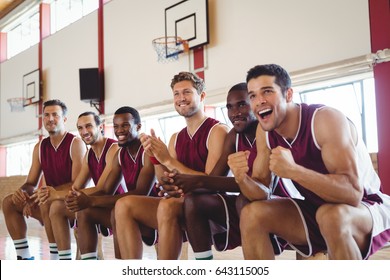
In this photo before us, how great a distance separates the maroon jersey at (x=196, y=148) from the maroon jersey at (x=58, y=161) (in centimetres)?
108

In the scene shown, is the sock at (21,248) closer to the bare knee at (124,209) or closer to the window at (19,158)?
the bare knee at (124,209)

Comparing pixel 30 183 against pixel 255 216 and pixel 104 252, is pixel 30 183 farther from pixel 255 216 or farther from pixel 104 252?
pixel 255 216

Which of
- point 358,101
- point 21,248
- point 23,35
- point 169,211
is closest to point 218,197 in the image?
point 169,211

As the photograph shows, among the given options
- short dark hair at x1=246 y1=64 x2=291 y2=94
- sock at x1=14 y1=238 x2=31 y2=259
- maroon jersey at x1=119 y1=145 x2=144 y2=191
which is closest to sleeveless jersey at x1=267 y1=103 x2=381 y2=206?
short dark hair at x1=246 y1=64 x2=291 y2=94

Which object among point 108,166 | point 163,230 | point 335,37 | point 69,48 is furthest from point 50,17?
point 163,230

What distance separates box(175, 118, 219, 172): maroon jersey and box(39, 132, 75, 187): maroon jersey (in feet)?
3.55

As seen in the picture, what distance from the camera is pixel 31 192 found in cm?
323

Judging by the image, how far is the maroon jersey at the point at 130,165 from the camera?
2.65 metres

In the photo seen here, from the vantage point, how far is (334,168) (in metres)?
1.56

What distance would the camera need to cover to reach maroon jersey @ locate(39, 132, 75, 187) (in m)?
3.23

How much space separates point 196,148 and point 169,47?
13.0ft

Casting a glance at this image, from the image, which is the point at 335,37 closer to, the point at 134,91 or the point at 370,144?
the point at 370,144

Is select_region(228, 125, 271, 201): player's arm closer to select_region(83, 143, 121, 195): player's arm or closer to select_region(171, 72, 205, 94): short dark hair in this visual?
select_region(171, 72, 205, 94): short dark hair

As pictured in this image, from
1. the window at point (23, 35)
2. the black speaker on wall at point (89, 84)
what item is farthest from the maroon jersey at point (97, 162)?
the window at point (23, 35)
